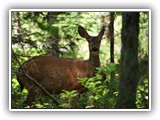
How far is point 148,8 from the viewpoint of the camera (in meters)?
4.49

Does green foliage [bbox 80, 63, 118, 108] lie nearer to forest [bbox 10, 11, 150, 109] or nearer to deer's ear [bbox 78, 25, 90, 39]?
forest [bbox 10, 11, 150, 109]

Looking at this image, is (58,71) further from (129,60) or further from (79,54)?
(129,60)

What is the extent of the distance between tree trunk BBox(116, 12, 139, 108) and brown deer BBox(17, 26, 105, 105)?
Answer: 244 mm

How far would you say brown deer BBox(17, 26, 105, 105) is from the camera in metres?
4.51

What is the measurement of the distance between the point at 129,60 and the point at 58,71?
61 cm

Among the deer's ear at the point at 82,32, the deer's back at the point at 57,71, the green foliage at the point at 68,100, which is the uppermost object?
the deer's ear at the point at 82,32

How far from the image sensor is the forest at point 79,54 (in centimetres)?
444

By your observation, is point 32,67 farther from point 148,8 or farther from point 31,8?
point 148,8

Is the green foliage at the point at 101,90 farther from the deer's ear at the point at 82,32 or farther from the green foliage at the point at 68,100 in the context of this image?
the deer's ear at the point at 82,32

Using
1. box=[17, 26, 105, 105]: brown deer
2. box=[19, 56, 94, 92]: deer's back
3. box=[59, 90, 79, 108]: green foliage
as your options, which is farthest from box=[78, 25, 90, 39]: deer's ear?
box=[59, 90, 79, 108]: green foliage

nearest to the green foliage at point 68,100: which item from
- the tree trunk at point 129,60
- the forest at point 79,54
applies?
the forest at point 79,54

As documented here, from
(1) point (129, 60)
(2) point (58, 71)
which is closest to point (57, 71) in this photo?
(2) point (58, 71)
